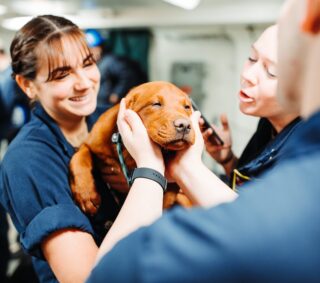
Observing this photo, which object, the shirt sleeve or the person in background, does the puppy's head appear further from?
the person in background

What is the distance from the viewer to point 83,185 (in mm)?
1209

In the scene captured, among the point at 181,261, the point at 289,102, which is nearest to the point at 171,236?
the point at 181,261

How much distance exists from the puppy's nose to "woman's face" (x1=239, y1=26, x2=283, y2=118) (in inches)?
11.2

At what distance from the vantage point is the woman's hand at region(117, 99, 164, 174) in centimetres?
96

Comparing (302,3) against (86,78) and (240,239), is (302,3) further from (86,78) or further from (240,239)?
(86,78)

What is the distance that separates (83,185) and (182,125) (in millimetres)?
365

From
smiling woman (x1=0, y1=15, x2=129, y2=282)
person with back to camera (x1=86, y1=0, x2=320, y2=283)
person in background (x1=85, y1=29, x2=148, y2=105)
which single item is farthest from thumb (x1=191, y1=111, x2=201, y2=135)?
person in background (x1=85, y1=29, x2=148, y2=105)

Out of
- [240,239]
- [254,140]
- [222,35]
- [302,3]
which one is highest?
[302,3]

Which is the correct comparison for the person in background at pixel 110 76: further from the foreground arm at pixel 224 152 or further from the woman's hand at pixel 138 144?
the woman's hand at pixel 138 144

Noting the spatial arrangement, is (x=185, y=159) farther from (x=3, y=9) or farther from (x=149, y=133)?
(x=3, y=9)

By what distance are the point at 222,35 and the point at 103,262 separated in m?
5.53

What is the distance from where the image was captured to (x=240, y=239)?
1.53ft

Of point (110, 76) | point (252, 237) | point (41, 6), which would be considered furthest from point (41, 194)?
point (41, 6)

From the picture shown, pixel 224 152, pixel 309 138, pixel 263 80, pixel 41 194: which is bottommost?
pixel 224 152
